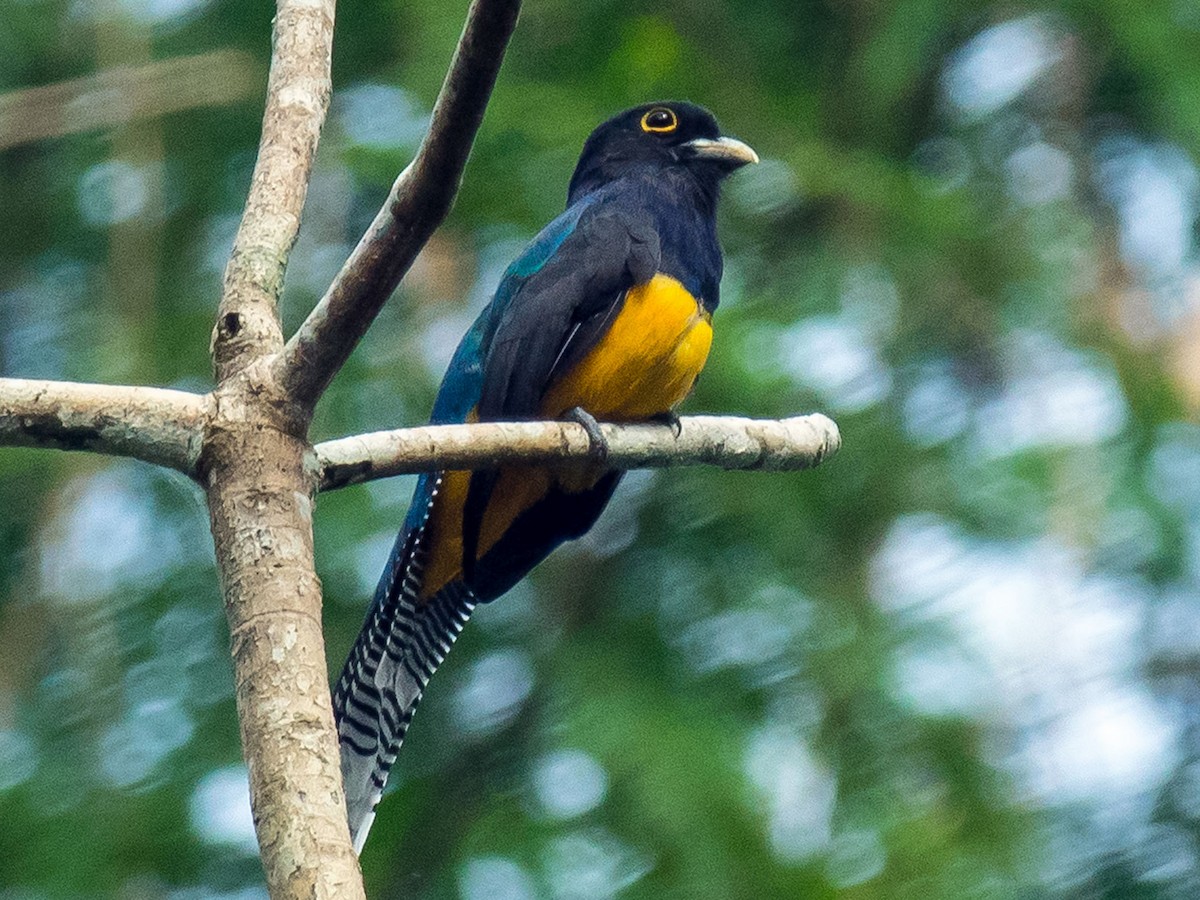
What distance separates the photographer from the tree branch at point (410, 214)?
99.9 inches

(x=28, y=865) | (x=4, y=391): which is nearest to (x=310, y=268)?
(x=28, y=865)

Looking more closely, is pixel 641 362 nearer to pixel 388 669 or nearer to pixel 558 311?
pixel 558 311

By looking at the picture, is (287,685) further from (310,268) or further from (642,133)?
(310,268)

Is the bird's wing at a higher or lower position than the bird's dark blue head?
lower

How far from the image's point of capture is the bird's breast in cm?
419

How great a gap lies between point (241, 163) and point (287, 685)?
480cm

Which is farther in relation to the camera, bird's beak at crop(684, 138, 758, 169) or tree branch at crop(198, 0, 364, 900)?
bird's beak at crop(684, 138, 758, 169)

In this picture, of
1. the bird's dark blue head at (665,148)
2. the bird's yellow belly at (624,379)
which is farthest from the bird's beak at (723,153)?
the bird's yellow belly at (624,379)

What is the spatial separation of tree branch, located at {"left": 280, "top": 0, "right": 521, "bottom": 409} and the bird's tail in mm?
1264

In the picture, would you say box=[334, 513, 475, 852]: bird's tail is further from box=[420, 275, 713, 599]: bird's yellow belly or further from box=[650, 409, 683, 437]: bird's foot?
box=[650, 409, 683, 437]: bird's foot

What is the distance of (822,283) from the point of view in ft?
19.1

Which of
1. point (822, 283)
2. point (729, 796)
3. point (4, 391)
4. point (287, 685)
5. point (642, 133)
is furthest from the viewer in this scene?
point (822, 283)

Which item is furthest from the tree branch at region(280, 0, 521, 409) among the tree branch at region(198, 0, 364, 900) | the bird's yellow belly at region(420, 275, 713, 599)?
the bird's yellow belly at region(420, 275, 713, 599)

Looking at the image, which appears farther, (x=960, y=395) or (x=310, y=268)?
(x=960, y=395)
